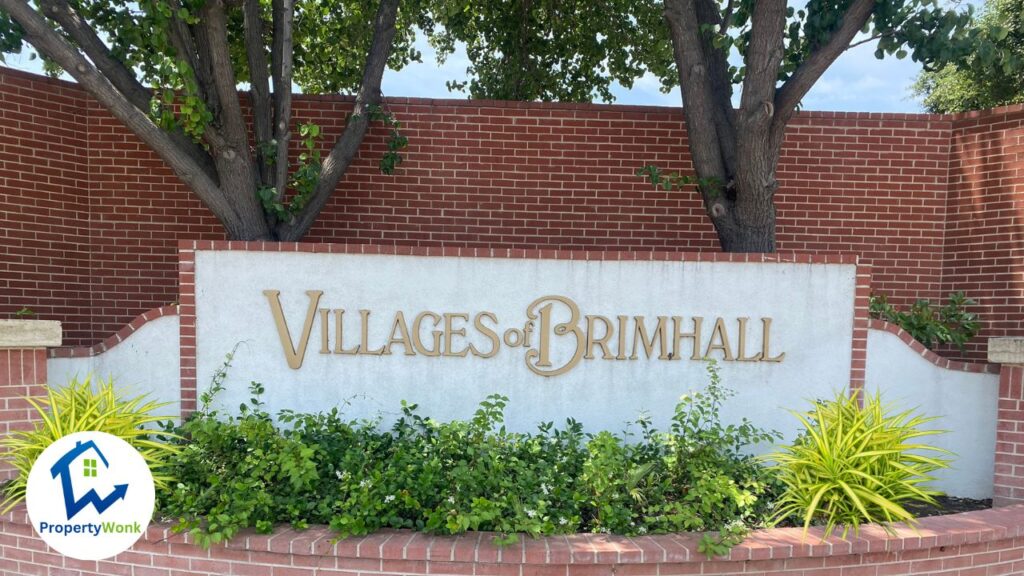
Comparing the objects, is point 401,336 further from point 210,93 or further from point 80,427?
point 210,93

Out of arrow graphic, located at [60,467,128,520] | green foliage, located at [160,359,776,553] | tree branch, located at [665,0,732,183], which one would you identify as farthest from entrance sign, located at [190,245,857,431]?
tree branch, located at [665,0,732,183]

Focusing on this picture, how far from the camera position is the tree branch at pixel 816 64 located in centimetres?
485

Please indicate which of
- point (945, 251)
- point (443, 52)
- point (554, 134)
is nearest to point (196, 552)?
A: point (554, 134)

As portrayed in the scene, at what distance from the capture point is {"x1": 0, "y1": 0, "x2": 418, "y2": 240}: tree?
4.62 meters

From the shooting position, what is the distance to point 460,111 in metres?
6.17

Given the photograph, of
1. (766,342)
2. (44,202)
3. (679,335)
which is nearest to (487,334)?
(679,335)

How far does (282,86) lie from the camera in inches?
211

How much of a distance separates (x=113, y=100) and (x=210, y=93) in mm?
686

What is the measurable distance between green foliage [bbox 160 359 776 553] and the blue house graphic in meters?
0.31

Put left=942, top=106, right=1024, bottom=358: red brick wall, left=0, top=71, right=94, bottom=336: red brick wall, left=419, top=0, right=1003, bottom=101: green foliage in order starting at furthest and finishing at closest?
left=419, top=0, right=1003, bottom=101: green foliage < left=942, top=106, right=1024, bottom=358: red brick wall < left=0, top=71, right=94, bottom=336: red brick wall

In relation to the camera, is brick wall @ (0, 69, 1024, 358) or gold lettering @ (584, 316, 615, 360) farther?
brick wall @ (0, 69, 1024, 358)

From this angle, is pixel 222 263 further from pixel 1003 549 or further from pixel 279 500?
pixel 1003 549

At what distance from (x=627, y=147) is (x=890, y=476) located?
374 cm

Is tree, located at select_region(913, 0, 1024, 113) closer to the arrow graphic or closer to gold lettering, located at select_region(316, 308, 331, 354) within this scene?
gold lettering, located at select_region(316, 308, 331, 354)
